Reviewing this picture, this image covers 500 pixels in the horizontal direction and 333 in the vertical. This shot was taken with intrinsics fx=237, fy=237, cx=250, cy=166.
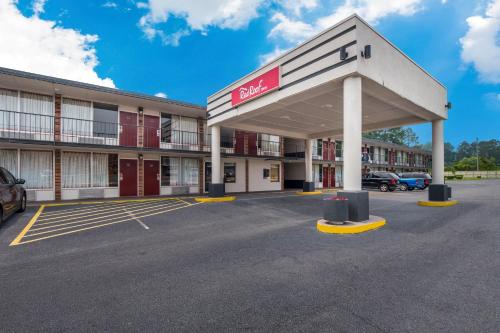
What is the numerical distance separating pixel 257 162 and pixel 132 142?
32.4 ft

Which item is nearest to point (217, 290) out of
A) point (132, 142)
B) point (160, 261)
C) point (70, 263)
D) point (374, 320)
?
point (160, 261)

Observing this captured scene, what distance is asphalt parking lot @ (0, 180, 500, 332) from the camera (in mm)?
2564

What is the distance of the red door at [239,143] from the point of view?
19.0 m

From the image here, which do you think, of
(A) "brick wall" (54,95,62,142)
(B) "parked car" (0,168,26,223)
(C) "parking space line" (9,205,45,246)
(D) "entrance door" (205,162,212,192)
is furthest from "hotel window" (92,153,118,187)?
(D) "entrance door" (205,162,212,192)

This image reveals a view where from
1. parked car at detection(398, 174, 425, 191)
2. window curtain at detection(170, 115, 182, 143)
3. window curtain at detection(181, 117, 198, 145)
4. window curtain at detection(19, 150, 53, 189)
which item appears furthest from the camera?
parked car at detection(398, 174, 425, 191)

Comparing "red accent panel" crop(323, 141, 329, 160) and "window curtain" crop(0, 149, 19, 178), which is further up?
"red accent panel" crop(323, 141, 329, 160)

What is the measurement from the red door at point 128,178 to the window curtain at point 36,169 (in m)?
3.49

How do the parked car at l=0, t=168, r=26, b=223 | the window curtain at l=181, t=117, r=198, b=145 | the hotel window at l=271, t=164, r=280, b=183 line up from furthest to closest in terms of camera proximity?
the hotel window at l=271, t=164, r=280, b=183, the window curtain at l=181, t=117, r=198, b=145, the parked car at l=0, t=168, r=26, b=223

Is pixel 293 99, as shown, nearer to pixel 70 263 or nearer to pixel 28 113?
pixel 70 263

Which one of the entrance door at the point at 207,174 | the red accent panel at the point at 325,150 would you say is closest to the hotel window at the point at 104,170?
the entrance door at the point at 207,174

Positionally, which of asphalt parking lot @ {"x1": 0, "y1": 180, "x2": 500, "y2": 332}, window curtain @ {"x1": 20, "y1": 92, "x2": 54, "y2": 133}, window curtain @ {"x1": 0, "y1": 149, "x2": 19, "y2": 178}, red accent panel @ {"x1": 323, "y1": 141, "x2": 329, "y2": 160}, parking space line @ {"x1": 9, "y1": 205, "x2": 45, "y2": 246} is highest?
window curtain @ {"x1": 20, "y1": 92, "x2": 54, "y2": 133}

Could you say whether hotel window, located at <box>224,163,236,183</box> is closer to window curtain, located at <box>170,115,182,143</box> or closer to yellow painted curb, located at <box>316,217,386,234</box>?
window curtain, located at <box>170,115,182,143</box>

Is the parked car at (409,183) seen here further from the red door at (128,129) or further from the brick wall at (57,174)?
the brick wall at (57,174)

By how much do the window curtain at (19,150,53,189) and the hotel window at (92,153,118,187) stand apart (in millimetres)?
2055
